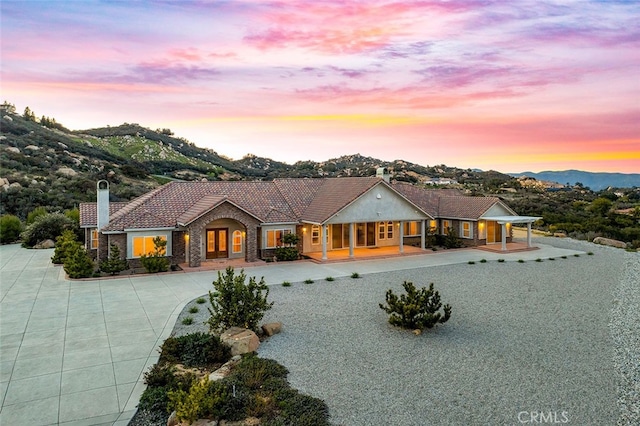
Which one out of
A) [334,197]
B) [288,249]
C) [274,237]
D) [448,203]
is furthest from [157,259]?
[448,203]

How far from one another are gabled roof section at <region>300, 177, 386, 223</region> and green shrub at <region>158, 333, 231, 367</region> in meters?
14.4

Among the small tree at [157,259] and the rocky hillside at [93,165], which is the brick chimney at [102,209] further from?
the rocky hillside at [93,165]

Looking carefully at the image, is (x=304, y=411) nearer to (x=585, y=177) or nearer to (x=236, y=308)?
(x=236, y=308)

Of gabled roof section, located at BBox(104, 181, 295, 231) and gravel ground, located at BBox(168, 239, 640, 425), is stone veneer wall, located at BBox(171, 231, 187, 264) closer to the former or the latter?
gabled roof section, located at BBox(104, 181, 295, 231)

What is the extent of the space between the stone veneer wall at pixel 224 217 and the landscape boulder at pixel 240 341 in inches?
447

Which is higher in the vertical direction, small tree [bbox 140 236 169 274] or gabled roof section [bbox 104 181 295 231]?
gabled roof section [bbox 104 181 295 231]

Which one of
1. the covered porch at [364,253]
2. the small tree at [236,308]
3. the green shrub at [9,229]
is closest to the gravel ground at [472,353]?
the small tree at [236,308]

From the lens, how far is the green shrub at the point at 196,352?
31.5ft

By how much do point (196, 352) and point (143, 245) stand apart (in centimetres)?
1301

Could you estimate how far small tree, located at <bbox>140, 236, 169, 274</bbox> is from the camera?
20.2 meters

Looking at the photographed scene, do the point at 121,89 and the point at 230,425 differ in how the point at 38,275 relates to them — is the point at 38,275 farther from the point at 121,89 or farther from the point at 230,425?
the point at 121,89

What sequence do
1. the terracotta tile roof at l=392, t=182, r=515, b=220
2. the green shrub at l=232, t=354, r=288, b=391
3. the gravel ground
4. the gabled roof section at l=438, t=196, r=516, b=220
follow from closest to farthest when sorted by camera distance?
the gravel ground → the green shrub at l=232, t=354, r=288, b=391 → the gabled roof section at l=438, t=196, r=516, b=220 → the terracotta tile roof at l=392, t=182, r=515, b=220

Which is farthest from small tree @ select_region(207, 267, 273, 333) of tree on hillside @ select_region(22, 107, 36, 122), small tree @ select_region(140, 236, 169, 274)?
tree on hillside @ select_region(22, 107, 36, 122)

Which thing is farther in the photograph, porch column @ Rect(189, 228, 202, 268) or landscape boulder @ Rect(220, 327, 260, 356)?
porch column @ Rect(189, 228, 202, 268)
